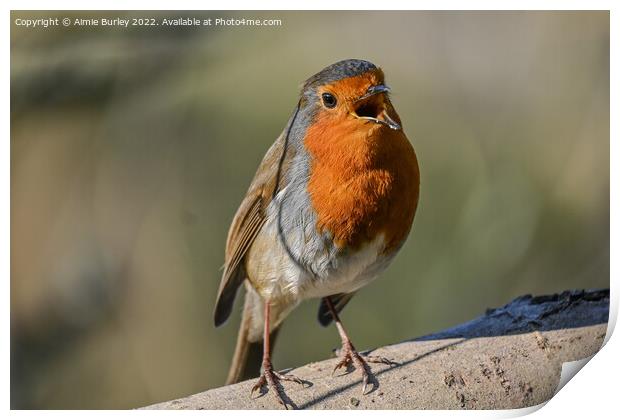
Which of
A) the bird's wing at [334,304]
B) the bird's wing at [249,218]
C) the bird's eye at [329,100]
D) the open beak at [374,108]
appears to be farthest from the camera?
the bird's wing at [334,304]

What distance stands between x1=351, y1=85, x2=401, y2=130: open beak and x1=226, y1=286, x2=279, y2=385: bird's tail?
3.24 ft

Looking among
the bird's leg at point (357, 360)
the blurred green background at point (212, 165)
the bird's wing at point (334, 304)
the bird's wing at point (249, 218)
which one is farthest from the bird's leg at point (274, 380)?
the blurred green background at point (212, 165)

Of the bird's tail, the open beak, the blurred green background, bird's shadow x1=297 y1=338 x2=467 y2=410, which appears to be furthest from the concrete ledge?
the open beak

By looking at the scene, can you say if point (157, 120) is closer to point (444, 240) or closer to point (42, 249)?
point (42, 249)

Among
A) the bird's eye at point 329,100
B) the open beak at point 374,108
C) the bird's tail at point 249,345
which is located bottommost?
the bird's tail at point 249,345

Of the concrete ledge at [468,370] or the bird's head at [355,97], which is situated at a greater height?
the bird's head at [355,97]

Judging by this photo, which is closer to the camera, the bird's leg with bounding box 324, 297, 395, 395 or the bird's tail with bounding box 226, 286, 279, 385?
the bird's leg with bounding box 324, 297, 395, 395

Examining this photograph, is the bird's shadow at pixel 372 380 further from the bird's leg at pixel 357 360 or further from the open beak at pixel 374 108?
the open beak at pixel 374 108

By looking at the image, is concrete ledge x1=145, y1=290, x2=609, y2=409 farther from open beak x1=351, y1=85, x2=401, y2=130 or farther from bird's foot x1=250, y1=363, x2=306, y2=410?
open beak x1=351, y1=85, x2=401, y2=130

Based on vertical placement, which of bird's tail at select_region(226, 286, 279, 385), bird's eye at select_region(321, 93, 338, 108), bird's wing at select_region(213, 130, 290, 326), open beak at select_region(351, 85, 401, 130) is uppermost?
bird's eye at select_region(321, 93, 338, 108)

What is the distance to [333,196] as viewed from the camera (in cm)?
297

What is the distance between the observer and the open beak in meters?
2.86

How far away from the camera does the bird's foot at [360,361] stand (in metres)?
2.96

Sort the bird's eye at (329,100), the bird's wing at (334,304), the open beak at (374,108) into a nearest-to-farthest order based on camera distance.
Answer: the open beak at (374,108)
the bird's eye at (329,100)
the bird's wing at (334,304)
